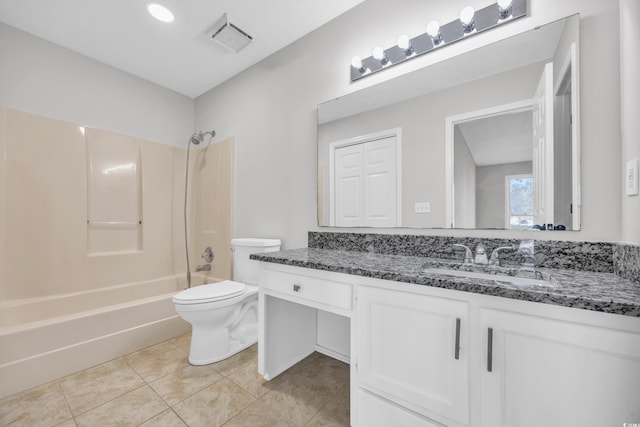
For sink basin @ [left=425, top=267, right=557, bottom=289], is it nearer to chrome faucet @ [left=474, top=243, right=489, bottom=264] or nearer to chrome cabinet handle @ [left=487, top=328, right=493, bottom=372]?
chrome faucet @ [left=474, top=243, right=489, bottom=264]

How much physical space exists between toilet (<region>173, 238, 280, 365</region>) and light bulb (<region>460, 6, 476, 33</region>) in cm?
179

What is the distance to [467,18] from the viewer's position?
1.33 metres

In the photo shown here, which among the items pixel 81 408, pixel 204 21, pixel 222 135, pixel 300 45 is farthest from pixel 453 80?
pixel 81 408

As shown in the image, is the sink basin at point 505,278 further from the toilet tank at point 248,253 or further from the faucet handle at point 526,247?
the toilet tank at point 248,253

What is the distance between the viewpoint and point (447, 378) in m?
0.92

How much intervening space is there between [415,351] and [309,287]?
54 cm

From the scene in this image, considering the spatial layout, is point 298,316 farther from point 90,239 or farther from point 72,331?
point 90,239

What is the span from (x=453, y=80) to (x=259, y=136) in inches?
61.7

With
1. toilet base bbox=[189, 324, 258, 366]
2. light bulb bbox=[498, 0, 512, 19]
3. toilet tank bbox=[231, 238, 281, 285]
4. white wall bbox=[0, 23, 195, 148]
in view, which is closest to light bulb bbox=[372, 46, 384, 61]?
light bulb bbox=[498, 0, 512, 19]

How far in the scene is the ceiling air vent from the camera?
187cm

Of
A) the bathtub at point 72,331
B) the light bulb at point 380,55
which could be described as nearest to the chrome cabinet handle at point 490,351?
the light bulb at point 380,55

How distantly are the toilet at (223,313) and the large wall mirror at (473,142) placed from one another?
34.2 inches

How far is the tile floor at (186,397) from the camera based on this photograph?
1298mm

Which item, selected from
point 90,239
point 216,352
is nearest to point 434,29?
point 216,352
